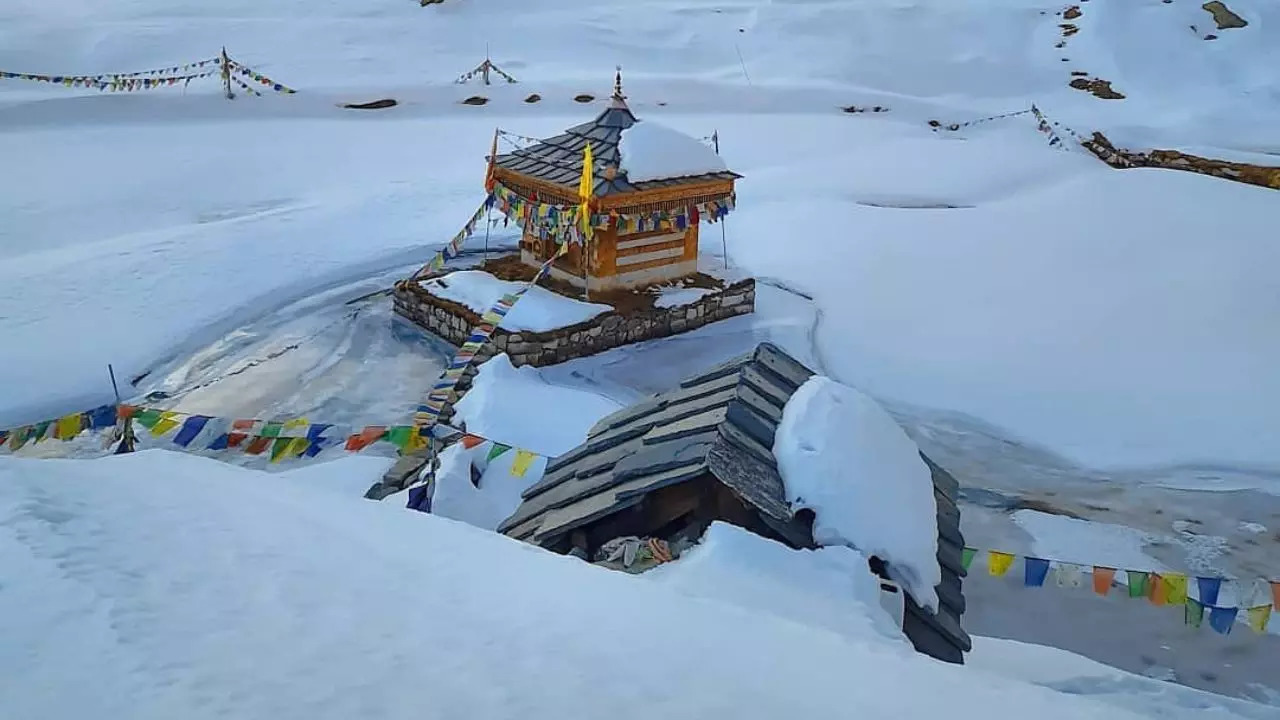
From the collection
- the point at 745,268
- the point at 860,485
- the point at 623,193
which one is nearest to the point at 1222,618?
the point at 860,485

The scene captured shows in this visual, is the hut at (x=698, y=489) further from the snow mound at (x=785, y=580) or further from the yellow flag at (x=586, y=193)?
the yellow flag at (x=586, y=193)

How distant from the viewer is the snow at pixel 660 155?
41.6 feet

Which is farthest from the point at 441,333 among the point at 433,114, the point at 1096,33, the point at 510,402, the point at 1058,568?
the point at 1096,33

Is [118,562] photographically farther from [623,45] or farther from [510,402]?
[623,45]

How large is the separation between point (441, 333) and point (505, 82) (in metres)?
17.5

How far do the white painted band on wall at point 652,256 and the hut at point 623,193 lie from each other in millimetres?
14

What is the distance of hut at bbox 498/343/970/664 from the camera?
15.3ft

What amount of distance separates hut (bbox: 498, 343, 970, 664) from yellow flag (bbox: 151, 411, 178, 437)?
12.1 ft

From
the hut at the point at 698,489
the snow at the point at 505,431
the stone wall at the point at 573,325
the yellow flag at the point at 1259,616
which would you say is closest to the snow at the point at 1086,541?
the yellow flag at the point at 1259,616

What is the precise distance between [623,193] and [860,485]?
823 centimetres

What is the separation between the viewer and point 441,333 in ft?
40.9

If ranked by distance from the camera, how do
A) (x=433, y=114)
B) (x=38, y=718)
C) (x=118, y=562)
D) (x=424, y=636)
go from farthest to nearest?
(x=433, y=114) < (x=118, y=562) < (x=424, y=636) < (x=38, y=718)

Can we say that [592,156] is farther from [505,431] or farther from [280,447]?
[280,447]

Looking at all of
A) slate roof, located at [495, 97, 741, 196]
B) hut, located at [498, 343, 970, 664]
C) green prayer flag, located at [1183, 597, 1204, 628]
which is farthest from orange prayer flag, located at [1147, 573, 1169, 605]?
slate roof, located at [495, 97, 741, 196]
